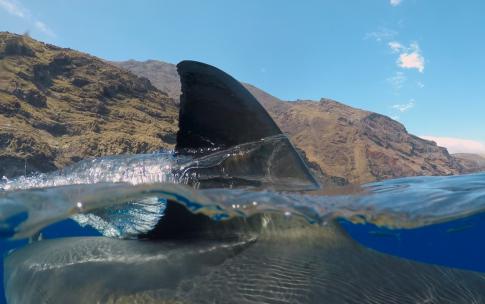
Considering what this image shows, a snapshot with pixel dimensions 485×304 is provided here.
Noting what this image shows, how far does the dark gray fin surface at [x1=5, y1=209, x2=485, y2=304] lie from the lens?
3.15 meters

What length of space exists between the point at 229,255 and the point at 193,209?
3.88 ft

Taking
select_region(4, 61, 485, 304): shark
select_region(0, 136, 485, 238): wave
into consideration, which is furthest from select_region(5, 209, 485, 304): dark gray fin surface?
select_region(0, 136, 485, 238): wave

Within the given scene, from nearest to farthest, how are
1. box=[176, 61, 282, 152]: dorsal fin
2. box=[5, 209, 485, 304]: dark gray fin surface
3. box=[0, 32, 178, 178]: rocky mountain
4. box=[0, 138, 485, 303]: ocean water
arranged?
box=[5, 209, 485, 304]: dark gray fin surface, box=[0, 138, 485, 303]: ocean water, box=[176, 61, 282, 152]: dorsal fin, box=[0, 32, 178, 178]: rocky mountain

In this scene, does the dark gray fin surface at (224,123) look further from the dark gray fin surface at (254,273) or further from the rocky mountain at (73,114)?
the rocky mountain at (73,114)

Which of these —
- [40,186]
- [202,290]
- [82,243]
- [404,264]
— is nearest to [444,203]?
[404,264]

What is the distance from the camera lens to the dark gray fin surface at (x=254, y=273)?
3.15 meters

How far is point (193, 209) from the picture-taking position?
463 centimetres

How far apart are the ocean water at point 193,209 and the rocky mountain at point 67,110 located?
41120 millimetres

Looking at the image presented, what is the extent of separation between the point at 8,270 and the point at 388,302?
434 centimetres

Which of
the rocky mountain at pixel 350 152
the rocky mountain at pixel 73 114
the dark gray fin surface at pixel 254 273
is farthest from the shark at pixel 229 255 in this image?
the rocky mountain at pixel 350 152

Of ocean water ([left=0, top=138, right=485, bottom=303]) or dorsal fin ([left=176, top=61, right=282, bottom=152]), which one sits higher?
dorsal fin ([left=176, top=61, right=282, bottom=152])

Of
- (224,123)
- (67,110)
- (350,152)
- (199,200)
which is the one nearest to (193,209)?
(199,200)

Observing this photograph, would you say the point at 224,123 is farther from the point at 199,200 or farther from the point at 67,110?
the point at 67,110

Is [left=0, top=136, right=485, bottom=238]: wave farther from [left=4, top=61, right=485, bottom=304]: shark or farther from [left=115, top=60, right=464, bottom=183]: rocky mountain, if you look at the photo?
[left=115, top=60, right=464, bottom=183]: rocky mountain
